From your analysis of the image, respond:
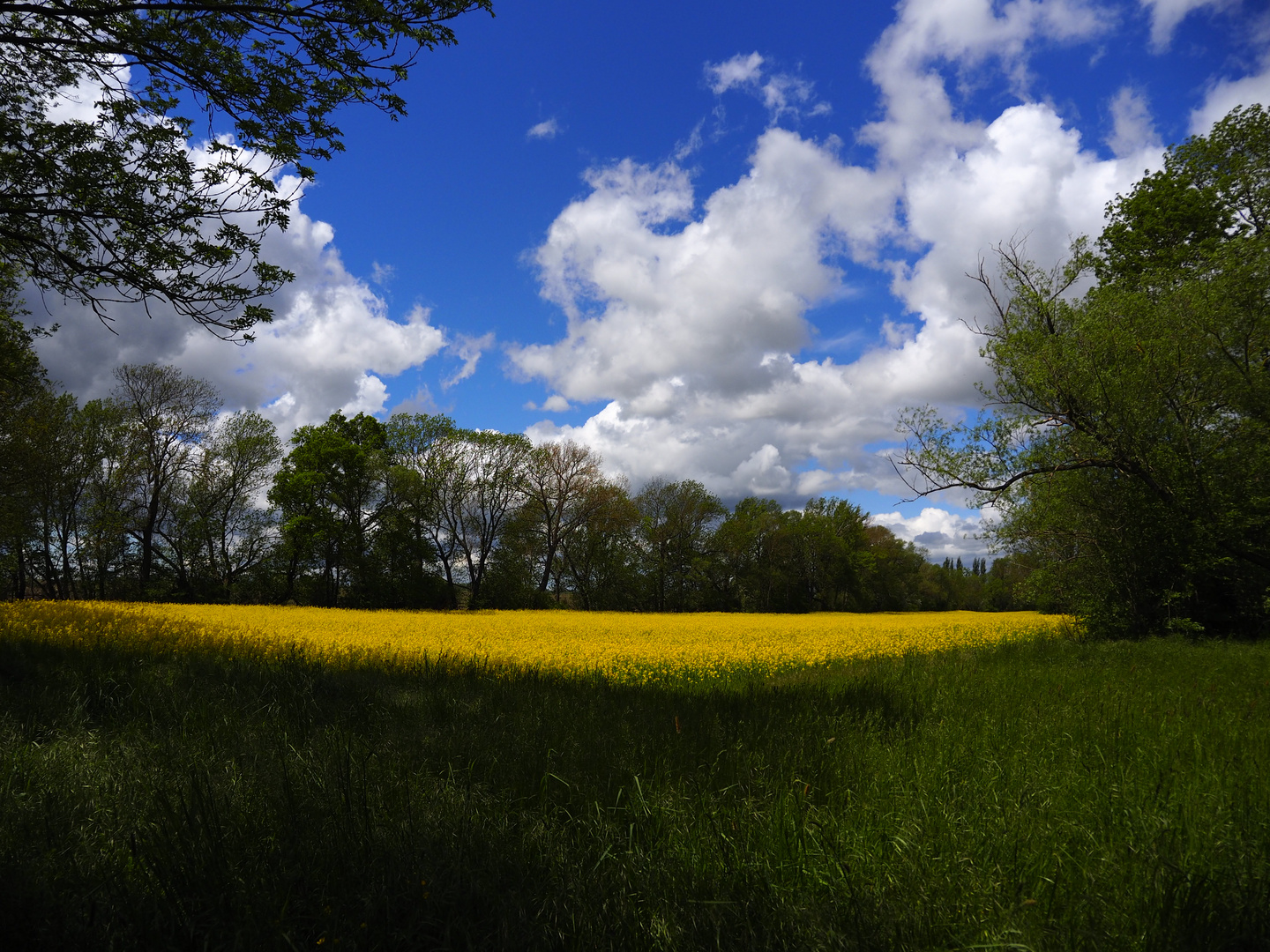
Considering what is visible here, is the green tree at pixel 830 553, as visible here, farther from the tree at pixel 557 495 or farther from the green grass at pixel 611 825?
the green grass at pixel 611 825

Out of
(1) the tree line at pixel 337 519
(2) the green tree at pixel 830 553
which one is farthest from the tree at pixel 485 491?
(2) the green tree at pixel 830 553

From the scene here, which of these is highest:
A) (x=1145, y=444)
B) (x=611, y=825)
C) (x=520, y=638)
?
(x=1145, y=444)

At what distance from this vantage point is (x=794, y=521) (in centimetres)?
6206

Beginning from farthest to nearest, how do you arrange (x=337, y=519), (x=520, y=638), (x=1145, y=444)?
1. (x=337, y=519)
2. (x=520, y=638)
3. (x=1145, y=444)

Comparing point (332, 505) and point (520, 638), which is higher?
point (332, 505)

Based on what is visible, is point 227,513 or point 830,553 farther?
point 830,553

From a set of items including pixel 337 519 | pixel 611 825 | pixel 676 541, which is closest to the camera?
pixel 611 825

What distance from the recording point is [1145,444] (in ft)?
41.9

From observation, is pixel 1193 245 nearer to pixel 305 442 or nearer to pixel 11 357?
pixel 11 357

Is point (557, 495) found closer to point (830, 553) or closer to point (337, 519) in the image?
point (337, 519)

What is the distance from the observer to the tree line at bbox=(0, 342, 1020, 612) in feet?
99.6

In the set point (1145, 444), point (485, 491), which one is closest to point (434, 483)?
point (485, 491)

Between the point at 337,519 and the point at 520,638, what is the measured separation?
2391 centimetres

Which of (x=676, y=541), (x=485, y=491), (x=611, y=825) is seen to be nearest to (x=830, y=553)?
(x=676, y=541)
